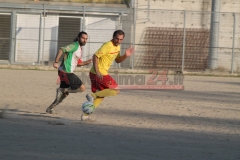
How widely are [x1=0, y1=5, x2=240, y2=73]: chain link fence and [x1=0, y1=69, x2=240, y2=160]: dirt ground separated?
1251 centimetres

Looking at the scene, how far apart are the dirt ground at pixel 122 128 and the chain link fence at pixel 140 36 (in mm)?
12506

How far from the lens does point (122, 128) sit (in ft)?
31.4

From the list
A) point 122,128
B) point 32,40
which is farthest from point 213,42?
point 122,128

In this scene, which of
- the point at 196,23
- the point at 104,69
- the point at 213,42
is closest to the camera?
the point at 104,69

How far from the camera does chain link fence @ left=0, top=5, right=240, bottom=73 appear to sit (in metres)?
28.2

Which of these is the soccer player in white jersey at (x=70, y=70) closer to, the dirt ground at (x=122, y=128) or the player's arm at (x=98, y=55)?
the dirt ground at (x=122, y=128)

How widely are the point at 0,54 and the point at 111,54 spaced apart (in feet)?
62.9

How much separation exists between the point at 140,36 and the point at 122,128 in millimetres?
20096

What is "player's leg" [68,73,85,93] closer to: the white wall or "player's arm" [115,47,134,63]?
"player's arm" [115,47,134,63]

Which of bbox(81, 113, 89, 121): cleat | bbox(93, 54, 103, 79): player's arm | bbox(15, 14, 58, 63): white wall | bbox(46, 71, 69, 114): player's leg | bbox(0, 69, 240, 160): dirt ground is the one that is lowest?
bbox(0, 69, 240, 160): dirt ground


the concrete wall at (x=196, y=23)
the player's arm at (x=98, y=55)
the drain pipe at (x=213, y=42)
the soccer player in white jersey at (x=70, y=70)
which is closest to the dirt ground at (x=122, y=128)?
the soccer player in white jersey at (x=70, y=70)

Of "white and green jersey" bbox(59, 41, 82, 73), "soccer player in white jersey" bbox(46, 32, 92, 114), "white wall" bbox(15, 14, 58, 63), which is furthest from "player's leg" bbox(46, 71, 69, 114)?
"white wall" bbox(15, 14, 58, 63)

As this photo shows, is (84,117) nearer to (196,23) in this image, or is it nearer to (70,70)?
(70,70)

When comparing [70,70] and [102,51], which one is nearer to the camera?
[102,51]
